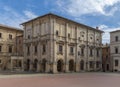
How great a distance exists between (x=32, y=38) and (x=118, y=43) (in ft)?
80.1

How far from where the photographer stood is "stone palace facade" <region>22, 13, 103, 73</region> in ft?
135

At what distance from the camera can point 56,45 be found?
41.8 meters

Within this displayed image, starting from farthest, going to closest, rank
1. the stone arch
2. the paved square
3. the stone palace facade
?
the stone arch
the stone palace facade
the paved square

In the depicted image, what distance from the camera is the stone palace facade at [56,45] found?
1623 inches

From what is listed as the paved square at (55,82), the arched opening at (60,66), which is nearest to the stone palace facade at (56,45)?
the arched opening at (60,66)

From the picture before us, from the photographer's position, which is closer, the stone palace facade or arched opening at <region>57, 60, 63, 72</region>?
the stone palace facade

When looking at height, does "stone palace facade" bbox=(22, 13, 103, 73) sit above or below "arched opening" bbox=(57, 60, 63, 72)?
above

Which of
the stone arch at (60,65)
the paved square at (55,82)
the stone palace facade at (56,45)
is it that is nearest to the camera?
the paved square at (55,82)

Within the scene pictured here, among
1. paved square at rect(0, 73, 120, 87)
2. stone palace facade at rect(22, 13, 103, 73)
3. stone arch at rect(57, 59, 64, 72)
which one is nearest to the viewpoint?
paved square at rect(0, 73, 120, 87)

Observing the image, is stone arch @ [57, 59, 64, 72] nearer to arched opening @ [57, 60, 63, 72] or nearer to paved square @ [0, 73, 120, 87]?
arched opening @ [57, 60, 63, 72]

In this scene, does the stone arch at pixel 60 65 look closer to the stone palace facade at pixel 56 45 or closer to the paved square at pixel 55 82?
the stone palace facade at pixel 56 45

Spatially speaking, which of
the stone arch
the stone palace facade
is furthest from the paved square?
the stone arch

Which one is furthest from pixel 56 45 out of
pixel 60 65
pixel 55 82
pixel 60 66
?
pixel 55 82

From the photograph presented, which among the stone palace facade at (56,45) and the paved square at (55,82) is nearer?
the paved square at (55,82)
